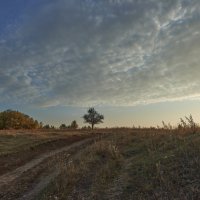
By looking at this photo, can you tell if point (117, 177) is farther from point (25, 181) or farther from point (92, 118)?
point (92, 118)

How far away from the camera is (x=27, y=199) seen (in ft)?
40.1

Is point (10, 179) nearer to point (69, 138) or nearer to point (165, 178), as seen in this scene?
point (165, 178)

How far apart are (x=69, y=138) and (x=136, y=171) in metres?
21.4

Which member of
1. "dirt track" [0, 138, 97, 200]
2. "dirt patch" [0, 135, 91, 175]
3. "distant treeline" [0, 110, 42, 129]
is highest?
"distant treeline" [0, 110, 42, 129]

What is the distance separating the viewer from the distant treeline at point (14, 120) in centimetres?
5848

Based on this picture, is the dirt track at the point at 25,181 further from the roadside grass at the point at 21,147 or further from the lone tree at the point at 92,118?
the lone tree at the point at 92,118

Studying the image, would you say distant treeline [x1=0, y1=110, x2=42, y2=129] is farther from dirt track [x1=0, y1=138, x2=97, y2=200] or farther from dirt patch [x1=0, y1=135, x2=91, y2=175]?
dirt track [x1=0, y1=138, x2=97, y2=200]

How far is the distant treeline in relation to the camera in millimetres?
58481

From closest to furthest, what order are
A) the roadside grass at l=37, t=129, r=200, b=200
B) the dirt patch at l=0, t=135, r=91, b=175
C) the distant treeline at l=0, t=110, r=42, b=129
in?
the roadside grass at l=37, t=129, r=200, b=200, the dirt patch at l=0, t=135, r=91, b=175, the distant treeline at l=0, t=110, r=42, b=129

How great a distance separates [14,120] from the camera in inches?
2349

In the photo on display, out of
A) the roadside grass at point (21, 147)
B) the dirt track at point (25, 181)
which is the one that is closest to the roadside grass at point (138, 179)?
the dirt track at point (25, 181)

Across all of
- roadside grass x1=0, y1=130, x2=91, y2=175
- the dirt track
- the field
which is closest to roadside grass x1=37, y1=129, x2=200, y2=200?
the field

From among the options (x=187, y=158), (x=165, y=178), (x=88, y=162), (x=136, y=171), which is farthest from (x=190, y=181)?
(x=88, y=162)

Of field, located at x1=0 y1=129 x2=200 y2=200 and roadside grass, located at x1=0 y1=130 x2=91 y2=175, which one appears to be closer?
field, located at x1=0 y1=129 x2=200 y2=200
